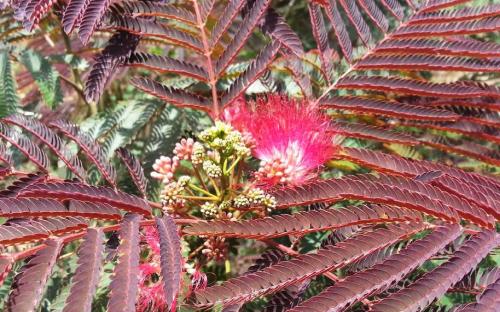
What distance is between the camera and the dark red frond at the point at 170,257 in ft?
3.27

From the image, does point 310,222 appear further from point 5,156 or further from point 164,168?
point 5,156

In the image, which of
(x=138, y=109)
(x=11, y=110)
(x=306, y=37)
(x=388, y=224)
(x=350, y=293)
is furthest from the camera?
(x=306, y=37)

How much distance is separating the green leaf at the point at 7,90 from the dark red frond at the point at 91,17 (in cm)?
71

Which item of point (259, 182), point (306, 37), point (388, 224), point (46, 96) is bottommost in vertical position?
point (388, 224)

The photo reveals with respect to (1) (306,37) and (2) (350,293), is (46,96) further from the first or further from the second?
(1) (306,37)

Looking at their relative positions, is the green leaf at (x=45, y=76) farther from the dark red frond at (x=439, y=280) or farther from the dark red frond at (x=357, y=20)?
the dark red frond at (x=439, y=280)

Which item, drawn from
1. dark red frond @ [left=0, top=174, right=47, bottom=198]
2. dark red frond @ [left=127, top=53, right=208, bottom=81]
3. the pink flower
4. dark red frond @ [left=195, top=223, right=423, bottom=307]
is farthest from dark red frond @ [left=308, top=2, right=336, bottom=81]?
dark red frond @ [left=0, top=174, right=47, bottom=198]

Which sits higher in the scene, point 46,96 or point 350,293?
point 46,96

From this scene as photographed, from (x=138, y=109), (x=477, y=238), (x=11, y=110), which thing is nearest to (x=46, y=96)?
(x=11, y=110)

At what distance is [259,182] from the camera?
1.43 metres

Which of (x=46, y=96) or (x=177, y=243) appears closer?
(x=177, y=243)

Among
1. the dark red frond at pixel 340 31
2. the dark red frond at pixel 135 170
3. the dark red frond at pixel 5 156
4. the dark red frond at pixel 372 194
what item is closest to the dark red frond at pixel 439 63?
the dark red frond at pixel 340 31

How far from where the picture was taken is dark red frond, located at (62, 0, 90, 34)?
1393 millimetres

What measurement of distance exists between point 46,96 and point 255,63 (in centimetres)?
88
